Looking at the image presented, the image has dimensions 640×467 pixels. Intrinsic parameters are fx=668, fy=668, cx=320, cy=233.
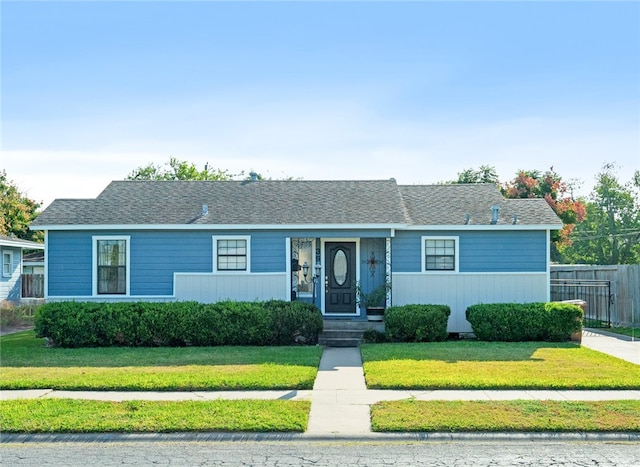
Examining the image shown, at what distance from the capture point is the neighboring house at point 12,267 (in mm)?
27761

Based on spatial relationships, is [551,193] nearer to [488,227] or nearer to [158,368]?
[488,227]

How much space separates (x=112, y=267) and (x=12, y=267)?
12.8 m

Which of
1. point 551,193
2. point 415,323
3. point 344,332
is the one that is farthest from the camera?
point 551,193

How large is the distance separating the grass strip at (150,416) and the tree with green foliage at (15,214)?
30745 millimetres

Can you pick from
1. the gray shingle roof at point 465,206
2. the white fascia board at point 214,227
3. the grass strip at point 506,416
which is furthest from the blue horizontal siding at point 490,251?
the grass strip at point 506,416

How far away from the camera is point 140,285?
1836cm

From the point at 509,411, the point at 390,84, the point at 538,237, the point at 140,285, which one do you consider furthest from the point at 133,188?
the point at 509,411

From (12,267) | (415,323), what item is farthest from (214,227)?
(12,267)

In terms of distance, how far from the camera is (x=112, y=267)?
18.5 metres

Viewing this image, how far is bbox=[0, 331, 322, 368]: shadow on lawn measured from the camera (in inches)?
517

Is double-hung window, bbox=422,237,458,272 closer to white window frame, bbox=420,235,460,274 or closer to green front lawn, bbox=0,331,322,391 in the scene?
white window frame, bbox=420,235,460,274

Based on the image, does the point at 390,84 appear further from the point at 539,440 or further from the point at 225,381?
the point at 539,440

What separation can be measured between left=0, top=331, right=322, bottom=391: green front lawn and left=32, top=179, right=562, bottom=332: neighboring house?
2840 mm

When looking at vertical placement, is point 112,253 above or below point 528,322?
above
